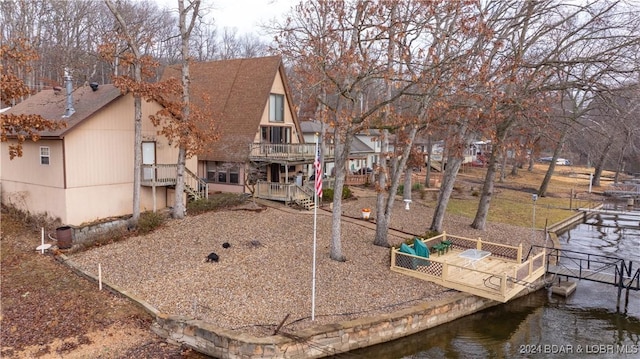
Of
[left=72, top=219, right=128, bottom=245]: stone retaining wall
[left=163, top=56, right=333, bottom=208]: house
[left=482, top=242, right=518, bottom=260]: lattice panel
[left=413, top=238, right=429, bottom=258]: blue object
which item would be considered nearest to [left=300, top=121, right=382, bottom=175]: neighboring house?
[left=163, top=56, right=333, bottom=208]: house

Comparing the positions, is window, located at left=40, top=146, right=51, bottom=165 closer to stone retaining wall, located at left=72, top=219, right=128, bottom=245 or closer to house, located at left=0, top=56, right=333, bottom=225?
house, located at left=0, top=56, right=333, bottom=225

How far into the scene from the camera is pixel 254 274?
14.4 metres

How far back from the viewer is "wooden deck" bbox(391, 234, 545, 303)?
13.8 m

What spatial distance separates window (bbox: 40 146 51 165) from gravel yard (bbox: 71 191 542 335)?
507 centimetres

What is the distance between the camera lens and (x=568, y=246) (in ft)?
78.4

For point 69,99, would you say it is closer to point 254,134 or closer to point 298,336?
point 254,134

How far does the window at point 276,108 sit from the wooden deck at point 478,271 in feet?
47.8

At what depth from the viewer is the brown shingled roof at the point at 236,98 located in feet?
89.1

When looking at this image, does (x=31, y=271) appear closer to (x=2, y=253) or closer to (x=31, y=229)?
(x=2, y=253)

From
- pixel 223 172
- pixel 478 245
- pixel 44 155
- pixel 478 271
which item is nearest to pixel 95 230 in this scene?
pixel 44 155

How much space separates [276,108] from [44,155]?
1393 centimetres

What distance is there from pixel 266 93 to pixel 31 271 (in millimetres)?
16870

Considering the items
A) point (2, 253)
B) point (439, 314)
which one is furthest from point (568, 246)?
point (2, 253)

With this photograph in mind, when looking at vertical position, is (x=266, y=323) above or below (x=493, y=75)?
below
